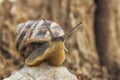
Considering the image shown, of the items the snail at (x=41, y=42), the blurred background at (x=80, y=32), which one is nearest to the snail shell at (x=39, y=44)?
the snail at (x=41, y=42)

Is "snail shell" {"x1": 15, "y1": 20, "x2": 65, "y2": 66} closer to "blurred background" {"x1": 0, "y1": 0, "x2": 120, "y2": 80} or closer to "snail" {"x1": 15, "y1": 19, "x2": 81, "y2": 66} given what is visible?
"snail" {"x1": 15, "y1": 19, "x2": 81, "y2": 66}

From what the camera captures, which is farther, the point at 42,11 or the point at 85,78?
the point at 42,11

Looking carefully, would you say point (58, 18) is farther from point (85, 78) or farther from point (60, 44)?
point (60, 44)

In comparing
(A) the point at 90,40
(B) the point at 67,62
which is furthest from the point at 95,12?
(B) the point at 67,62

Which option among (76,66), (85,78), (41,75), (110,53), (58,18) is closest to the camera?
(41,75)

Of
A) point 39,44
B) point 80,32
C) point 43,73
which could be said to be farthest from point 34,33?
point 80,32

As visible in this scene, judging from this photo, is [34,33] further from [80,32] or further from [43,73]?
[80,32]

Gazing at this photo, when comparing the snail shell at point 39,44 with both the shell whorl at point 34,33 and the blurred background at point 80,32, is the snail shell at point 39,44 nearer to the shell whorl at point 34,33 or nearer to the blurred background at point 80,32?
the shell whorl at point 34,33
